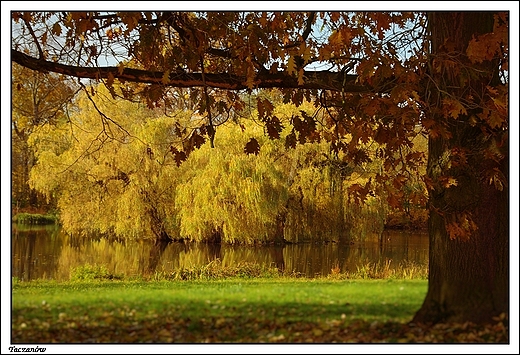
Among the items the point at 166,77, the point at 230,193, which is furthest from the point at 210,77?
the point at 230,193

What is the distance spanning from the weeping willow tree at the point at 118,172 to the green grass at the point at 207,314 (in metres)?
2.04

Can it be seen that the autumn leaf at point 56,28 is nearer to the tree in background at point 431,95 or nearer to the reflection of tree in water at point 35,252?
the tree in background at point 431,95

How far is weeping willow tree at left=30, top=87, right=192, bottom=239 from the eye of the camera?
16.6 feet

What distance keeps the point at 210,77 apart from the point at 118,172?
3400mm

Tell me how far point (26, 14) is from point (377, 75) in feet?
6.08

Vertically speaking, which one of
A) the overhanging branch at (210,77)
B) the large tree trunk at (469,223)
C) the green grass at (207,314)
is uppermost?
the overhanging branch at (210,77)

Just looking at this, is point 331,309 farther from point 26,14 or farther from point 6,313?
point 26,14

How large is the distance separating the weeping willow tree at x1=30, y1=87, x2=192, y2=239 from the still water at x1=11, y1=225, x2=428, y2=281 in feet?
0.68

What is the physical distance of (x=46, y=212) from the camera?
4562 mm

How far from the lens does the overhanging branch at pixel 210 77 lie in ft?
9.80

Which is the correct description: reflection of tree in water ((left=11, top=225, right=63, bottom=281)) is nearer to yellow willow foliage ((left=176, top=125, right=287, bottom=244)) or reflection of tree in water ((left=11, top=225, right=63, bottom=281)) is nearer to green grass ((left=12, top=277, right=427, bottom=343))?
green grass ((left=12, top=277, right=427, bottom=343))

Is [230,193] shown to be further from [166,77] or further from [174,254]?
[166,77]

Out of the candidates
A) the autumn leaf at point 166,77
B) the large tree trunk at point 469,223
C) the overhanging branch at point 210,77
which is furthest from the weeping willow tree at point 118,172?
the large tree trunk at point 469,223

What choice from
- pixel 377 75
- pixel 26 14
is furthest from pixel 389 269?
pixel 26 14
